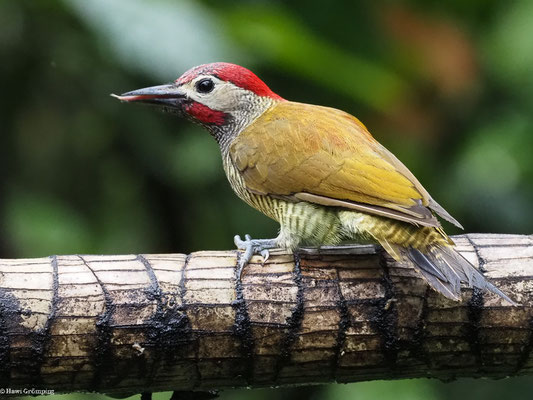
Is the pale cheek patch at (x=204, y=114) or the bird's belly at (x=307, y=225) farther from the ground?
the pale cheek patch at (x=204, y=114)

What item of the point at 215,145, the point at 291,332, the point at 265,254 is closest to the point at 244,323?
the point at 291,332

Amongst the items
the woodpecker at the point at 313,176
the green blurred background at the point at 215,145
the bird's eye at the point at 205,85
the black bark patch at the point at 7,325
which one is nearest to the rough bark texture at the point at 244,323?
the black bark patch at the point at 7,325

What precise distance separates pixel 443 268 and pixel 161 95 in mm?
1551

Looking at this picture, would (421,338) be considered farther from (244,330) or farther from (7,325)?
(7,325)

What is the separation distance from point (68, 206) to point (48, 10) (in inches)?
45.4

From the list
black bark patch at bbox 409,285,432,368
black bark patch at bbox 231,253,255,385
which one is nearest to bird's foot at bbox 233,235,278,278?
black bark patch at bbox 231,253,255,385

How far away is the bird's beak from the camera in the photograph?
389cm

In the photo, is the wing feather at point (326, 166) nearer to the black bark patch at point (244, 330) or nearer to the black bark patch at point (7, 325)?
the black bark patch at point (244, 330)

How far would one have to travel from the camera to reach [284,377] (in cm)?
313

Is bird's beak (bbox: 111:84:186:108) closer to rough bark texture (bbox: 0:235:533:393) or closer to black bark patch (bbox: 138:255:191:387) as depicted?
rough bark texture (bbox: 0:235:533:393)

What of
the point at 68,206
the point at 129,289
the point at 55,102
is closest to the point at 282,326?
the point at 129,289

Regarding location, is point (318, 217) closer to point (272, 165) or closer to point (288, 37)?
point (272, 165)

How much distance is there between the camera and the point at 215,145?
214 inches

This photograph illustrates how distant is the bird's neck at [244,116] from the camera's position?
159 inches
